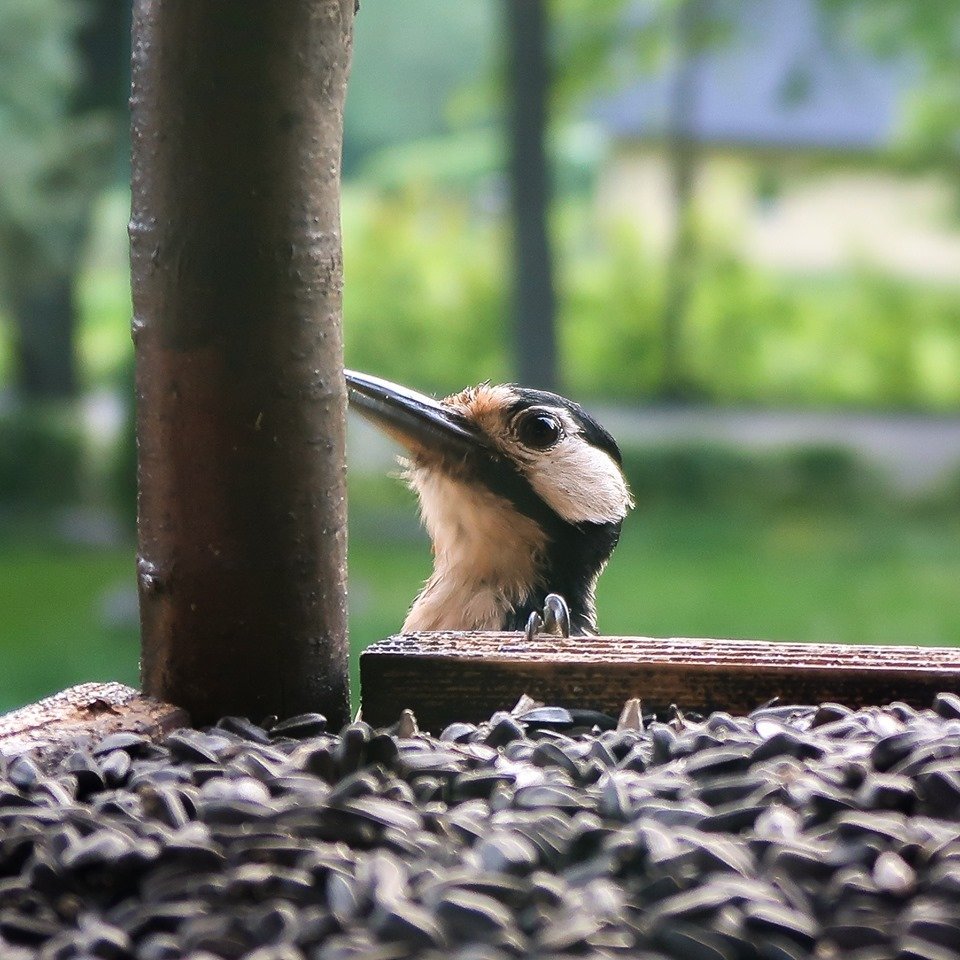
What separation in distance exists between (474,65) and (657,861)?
5800 mm

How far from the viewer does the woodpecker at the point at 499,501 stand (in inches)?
107

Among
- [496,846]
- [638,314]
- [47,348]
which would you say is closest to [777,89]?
[638,314]

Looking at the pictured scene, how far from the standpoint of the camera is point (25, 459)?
6465mm

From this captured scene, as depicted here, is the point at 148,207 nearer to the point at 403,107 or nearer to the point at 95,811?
the point at 95,811

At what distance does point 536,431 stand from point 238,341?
1.24 meters

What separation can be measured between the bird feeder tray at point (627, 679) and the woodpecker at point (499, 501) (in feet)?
3.09

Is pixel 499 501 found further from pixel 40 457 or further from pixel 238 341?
pixel 40 457

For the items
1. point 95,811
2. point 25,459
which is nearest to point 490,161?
point 25,459

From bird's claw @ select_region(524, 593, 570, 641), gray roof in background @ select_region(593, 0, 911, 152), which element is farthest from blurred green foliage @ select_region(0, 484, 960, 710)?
bird's claw @ select_region(524, 593, 570, 641)

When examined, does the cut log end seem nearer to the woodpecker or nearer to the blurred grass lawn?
the woodpecker

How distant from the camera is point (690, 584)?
7082mm

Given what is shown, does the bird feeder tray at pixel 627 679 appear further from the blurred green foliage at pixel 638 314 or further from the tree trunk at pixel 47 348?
the tree trunk at pixel 47 348

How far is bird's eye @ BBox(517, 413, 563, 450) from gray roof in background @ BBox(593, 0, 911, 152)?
3.84m

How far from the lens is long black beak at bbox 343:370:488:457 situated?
2.58 m
